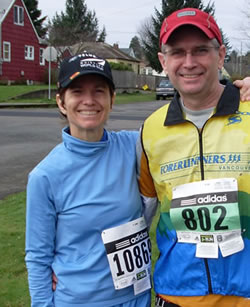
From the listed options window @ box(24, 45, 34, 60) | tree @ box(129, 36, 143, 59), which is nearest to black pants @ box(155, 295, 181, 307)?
window @ box(24, 45, 34, 60)

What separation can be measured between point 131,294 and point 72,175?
75 cm

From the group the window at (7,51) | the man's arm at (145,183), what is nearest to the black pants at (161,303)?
the man's arm at (145,183)

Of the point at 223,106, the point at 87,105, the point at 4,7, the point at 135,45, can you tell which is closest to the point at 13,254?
the point at 87,105

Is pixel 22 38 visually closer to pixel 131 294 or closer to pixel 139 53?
pixel 131 294

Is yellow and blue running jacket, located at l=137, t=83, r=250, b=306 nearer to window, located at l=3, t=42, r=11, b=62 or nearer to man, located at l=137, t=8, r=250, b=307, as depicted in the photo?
man, located at l=137, t=8, r=250, b=307

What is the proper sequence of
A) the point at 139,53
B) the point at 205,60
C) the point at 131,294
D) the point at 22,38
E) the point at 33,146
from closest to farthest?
the point at 205,60 → the point at 131,294 → the point at 33,146 → the point at 22,38 → the point at 139,53

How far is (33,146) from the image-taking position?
12.2 metres

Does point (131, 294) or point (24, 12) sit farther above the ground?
point (24, 12)

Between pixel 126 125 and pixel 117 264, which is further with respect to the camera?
pixel 126 125

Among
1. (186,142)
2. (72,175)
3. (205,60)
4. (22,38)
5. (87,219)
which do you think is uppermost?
(22,38)

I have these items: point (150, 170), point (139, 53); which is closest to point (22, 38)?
point (150, 170)

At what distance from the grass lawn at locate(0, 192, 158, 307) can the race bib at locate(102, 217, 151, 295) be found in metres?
1.96

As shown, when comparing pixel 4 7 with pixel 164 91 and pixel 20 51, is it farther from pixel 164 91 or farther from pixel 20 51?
pixel 164 91

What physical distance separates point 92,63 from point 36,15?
58.5m
